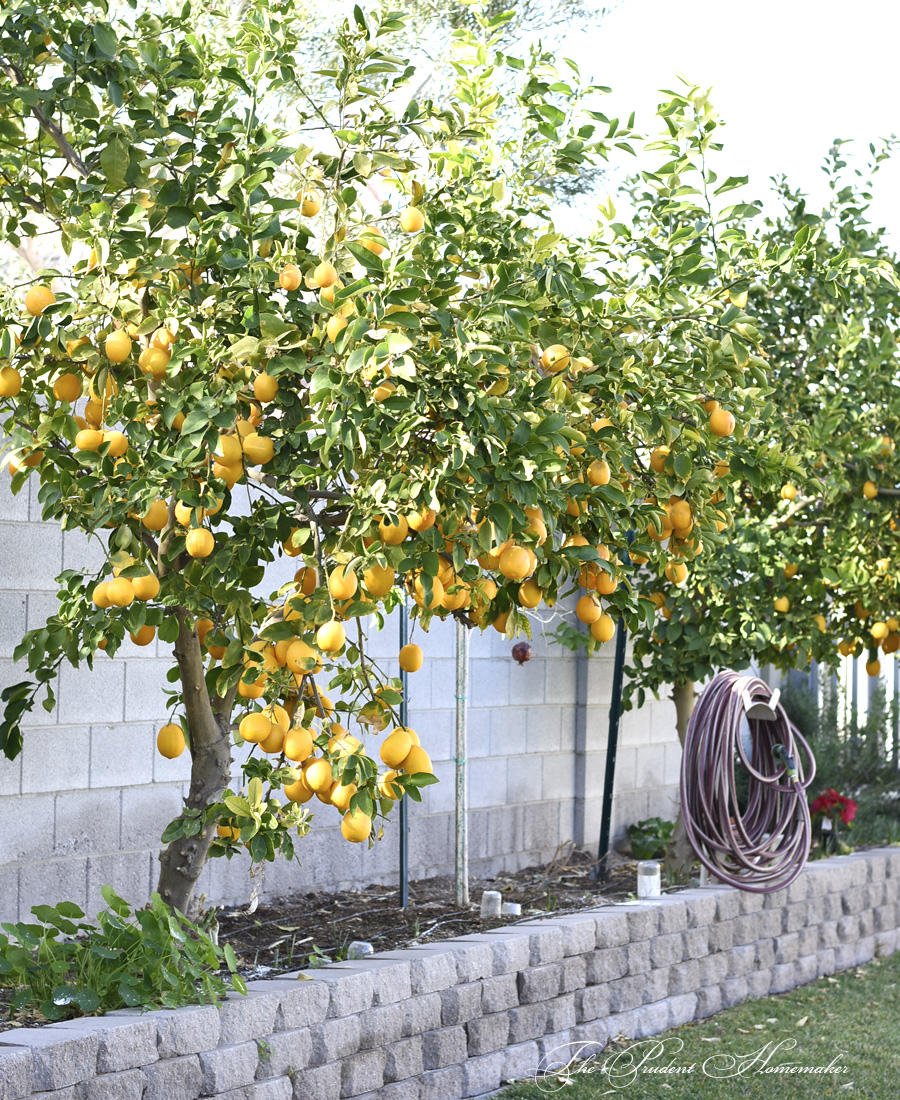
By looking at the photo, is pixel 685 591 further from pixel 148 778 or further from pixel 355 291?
pixel 355 291

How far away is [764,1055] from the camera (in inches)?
165

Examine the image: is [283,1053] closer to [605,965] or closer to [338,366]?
[605,965]

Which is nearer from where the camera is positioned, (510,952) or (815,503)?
(510,952)

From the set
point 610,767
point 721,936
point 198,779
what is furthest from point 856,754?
point 198,779

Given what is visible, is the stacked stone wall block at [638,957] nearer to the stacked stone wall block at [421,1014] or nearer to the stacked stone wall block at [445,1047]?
the stacked stone wall block at [445,1047]

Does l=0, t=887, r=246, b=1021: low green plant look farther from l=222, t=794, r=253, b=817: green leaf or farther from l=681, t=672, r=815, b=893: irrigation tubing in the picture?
l=681, t=672, r=815, b=893: irrigation tubing

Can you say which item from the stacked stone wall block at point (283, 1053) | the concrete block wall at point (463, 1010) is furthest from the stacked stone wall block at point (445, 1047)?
the stacked stone wall block at point (283, 1053)

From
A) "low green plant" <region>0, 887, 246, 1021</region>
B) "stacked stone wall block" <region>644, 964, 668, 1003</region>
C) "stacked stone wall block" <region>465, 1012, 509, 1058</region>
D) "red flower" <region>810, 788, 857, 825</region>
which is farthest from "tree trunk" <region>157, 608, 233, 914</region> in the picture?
"red flower" <region>810, 788, 857, 825</region>

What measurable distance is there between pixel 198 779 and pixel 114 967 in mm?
526

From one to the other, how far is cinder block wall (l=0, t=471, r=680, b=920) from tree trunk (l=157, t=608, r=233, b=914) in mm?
692

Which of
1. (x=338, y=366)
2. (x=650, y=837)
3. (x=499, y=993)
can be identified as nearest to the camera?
(x=338, y=366)

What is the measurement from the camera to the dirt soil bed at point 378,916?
376cm

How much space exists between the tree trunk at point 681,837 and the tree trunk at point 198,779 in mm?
2616

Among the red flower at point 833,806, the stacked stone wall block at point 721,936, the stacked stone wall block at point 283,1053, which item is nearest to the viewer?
the stacked stone wall block at point 283,1053
